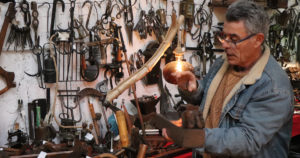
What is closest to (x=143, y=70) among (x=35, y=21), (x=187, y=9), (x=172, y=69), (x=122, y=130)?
(x=172, y=69)

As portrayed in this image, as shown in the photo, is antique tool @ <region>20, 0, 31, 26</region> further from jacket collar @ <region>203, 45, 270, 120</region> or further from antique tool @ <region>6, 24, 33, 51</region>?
jacket collar @ <region>203, 45, 270, 120</region>

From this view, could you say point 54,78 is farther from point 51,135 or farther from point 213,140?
point 213,140

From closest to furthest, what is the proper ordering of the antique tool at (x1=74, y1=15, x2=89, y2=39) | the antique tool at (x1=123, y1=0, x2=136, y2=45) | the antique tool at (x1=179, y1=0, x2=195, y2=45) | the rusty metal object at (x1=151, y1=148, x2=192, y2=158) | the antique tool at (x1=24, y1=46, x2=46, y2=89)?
the rusty metal object at (x1=151, y1=148, x2=192, y2=158), the antique tool at (x1=24, y1=46, x2=46, y2=89), the antique tool at (x1=74, y1=15, x2=89, y2=39), the antique tool at (x1=123, y1=0, x2=136, y2=45), the antique tool at (x1=179, y1=0, x2=195, y2=45)

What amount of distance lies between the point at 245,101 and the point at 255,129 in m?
0.21

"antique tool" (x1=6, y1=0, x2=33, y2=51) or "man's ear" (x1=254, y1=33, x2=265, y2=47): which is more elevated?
"antique tool" (x1=6, y1=0, x2=33, y2=51)

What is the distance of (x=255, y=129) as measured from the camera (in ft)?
5.02

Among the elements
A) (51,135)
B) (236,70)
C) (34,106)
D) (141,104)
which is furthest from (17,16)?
(236,70)

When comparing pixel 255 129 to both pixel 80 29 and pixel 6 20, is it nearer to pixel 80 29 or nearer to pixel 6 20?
pixel 80 29

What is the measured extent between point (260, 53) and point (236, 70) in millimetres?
205

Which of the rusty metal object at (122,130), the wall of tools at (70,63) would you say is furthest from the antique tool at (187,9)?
the rusty metal object at (122,130)

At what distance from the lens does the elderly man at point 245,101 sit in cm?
153

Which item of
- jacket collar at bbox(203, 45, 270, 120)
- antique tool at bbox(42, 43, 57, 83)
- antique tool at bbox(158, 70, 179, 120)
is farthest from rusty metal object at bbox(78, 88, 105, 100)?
jacket collar at bbox(203, 45, 270, 120)

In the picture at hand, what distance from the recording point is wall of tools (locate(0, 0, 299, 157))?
3.03 m

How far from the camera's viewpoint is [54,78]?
10.4 ft
